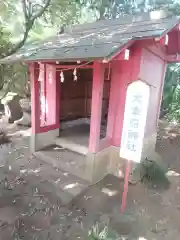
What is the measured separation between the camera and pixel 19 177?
548cm

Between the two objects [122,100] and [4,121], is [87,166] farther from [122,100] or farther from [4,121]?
[4,121]

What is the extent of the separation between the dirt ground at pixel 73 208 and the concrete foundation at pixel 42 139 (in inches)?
22.3

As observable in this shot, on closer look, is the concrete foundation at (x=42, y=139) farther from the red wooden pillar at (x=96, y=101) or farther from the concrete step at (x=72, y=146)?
the red wooden pillar at (x=96, y=101)

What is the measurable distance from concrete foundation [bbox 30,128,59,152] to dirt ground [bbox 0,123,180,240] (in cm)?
57

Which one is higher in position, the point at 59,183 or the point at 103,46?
the point at 103,46

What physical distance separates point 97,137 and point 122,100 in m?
1.22

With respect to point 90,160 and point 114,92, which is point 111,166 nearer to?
point 90,160

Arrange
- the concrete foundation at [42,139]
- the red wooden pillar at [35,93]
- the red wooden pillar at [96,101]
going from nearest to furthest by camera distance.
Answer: the red wooden pillar at [96,101]
the red wooden pillar at [35,93]
the concrete foundation at [42,139]

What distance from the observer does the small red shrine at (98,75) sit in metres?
4.50

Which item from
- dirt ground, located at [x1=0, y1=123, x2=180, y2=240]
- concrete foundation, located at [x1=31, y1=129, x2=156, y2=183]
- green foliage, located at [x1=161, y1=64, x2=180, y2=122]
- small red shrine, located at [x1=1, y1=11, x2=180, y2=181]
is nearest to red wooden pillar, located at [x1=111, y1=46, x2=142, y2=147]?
small red shrine, located at [x1=1, y1=11, x2=180, y2=181]

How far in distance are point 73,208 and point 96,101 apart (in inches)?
99.5

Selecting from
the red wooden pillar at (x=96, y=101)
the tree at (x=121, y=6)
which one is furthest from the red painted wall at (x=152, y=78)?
the tree at (x=121, y=6)

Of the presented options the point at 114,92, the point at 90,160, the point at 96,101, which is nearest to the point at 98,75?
the point at 96,101

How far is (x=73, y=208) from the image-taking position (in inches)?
177
